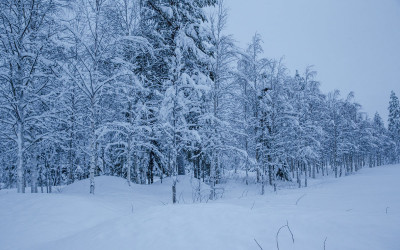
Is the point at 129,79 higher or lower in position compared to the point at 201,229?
higher

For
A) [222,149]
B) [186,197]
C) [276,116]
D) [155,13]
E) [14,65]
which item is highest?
[155,13]

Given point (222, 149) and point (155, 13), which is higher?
point (155, 13)

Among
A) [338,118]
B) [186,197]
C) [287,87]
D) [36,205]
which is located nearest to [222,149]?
[186,197]

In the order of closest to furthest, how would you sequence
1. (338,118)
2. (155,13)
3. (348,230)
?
(348,230) → (155,13) → (338,118)

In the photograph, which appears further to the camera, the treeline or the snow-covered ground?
the treeline

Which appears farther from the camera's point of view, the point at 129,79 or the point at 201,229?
the point at 129,79

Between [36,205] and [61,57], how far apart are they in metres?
7.60

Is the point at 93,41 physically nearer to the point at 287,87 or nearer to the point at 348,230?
the point at 348,230

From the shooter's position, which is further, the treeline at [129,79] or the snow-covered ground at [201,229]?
the treeline at [129,79]

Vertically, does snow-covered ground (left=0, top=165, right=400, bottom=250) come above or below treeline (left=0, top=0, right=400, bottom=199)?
below

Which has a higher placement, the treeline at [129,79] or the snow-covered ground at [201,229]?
the treeline at [129,79]

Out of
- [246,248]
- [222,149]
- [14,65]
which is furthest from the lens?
[222,149]

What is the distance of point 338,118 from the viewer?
3112cm

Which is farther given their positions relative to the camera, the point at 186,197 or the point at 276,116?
the point at 276,116
